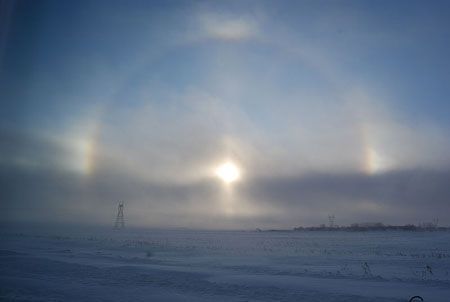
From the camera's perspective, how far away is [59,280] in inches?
846

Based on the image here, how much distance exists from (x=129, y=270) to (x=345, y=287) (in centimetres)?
1337

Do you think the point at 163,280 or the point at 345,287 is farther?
the point at 163,280

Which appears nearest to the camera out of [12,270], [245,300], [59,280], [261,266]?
[245,300]

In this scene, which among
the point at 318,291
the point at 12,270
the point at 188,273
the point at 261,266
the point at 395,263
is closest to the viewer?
the point at 318,291

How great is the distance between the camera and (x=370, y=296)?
54.2 feet

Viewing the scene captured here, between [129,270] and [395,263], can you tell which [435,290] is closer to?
[395,263]

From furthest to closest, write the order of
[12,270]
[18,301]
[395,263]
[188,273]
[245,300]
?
1. [395,263]
2. [12,270]
3. [188,273]
4. [245,300]
5. [18,301]

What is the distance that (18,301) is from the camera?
1520 centimetres

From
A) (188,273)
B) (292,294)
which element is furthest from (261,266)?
(292,294)

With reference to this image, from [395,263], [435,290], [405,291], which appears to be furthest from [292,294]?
[395,263]

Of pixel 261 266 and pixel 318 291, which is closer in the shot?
pixel 318 291

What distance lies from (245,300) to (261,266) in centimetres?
1199

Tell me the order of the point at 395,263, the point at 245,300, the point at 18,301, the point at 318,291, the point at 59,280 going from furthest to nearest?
the point at 395,263
the point at 59,280
the point at 318,291
the point at 245,300
the point at 18,301

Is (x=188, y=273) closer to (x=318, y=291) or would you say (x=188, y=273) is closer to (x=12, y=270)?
(x=318, y=291)
